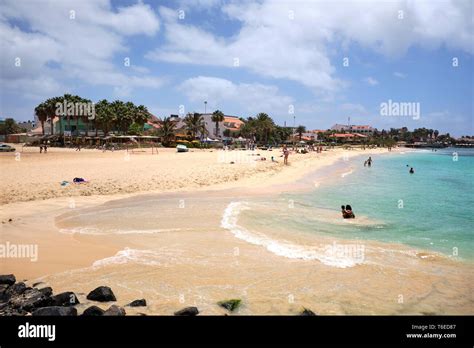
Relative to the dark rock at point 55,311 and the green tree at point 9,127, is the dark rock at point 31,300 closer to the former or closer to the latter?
the dark rock at point 55,311

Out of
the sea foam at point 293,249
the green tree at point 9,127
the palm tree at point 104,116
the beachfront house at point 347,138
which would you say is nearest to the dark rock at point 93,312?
the sea foam at point 293,249

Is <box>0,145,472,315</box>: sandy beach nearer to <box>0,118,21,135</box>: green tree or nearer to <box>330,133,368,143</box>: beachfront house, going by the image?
<box>0,118,21,135</box>: green tree

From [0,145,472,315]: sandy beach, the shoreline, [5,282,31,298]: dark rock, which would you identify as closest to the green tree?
the shoreline

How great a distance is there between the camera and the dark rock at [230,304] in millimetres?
6402

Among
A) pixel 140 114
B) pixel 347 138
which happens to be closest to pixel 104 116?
pixel 140 114

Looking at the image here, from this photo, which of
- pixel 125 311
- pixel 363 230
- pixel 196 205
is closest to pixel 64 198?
pixel 196 205

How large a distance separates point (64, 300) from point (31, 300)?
0.51 m

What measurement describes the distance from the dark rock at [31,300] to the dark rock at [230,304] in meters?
3.06

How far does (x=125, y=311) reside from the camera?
595 centimetres

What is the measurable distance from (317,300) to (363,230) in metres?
7.13

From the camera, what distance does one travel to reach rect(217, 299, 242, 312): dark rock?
6402 mm

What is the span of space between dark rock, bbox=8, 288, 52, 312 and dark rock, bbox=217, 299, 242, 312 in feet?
10.0
